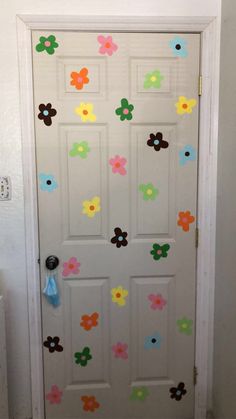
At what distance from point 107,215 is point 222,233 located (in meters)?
0.57

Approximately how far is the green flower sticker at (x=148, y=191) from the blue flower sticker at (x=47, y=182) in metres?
0.43

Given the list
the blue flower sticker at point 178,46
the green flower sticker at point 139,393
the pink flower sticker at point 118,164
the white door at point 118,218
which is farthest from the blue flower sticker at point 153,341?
the blue flower sticker at point 178,46

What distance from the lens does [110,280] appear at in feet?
5.81

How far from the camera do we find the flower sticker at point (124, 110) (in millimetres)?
1677

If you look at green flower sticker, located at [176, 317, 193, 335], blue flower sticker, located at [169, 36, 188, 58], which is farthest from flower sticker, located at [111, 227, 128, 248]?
blue flower sticker, located at [169, 36, 188, 58]

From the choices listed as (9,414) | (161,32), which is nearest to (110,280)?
(9,414)

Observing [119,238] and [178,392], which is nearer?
[119,238]

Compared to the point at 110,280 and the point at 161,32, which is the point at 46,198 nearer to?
the point at 110,280

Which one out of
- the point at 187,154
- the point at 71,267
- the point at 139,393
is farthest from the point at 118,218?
the point at 139,393

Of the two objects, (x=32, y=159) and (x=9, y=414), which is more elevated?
(x=32, y=159)

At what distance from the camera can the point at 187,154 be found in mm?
1727

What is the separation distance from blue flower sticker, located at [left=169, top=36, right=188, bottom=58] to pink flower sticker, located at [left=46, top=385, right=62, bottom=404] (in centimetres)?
180

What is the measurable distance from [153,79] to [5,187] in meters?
0.89

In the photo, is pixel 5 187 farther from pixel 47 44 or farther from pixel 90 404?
pixel 90 404
